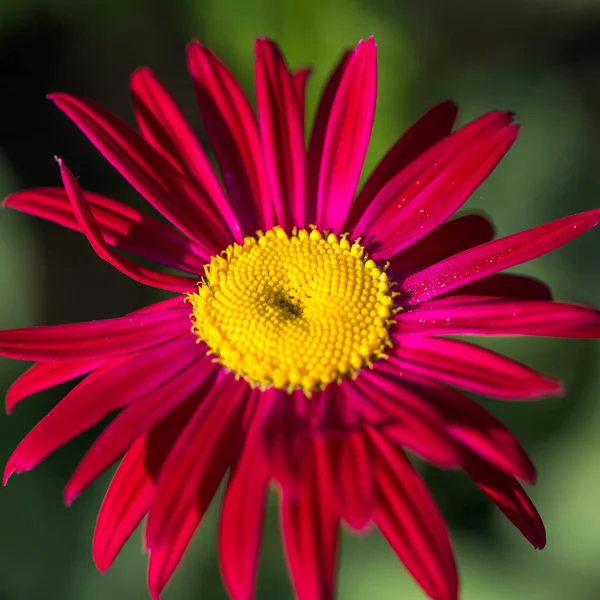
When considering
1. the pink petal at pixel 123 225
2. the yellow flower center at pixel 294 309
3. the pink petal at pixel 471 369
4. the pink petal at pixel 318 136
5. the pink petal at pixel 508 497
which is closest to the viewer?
the pink petal at pixel 471 369

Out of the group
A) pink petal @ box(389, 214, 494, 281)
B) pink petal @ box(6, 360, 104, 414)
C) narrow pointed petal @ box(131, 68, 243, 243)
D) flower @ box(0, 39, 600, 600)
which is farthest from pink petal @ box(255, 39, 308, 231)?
pink petal @ box(6, 360, 104, 414)

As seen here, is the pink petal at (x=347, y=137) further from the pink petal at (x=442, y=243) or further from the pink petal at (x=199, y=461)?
the pink petal at (x=199, y=461)

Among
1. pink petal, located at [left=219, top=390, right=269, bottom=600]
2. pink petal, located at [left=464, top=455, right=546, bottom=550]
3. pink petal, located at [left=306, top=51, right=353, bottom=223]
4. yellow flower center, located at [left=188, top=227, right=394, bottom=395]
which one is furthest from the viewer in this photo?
pink petal, located at [left=306, top=51, right=353, bottom=223]

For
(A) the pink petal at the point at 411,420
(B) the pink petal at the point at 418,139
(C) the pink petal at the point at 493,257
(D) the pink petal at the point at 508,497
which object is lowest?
(D) the pink petal at the point at 508,497

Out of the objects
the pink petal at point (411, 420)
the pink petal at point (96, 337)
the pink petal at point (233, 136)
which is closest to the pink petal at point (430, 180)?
the pink petal at point (233, 136)

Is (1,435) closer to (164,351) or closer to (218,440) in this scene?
(164,351)

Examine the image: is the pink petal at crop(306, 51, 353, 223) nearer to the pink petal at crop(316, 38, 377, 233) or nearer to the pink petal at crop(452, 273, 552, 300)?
the pink petal at crop(316, 38, 377, 233)

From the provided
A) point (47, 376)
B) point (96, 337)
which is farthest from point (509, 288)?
point (47, 376)
